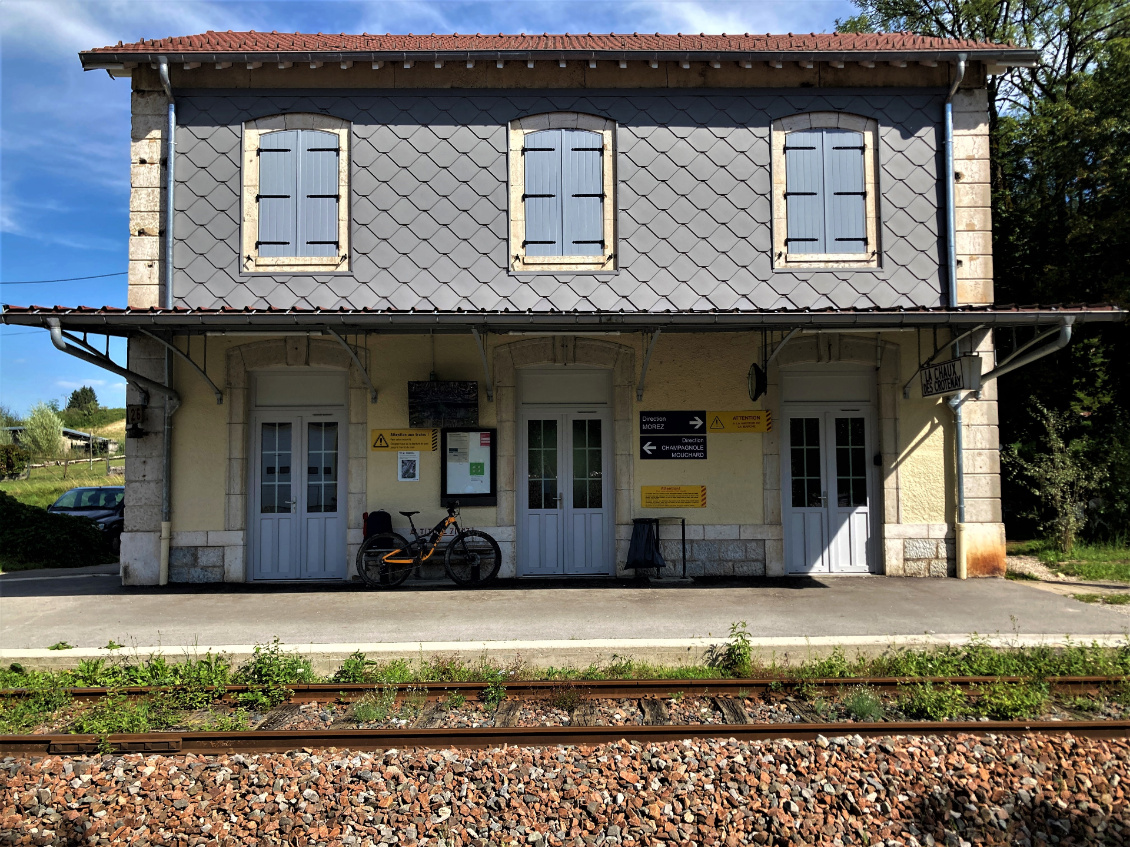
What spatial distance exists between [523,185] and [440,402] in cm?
321

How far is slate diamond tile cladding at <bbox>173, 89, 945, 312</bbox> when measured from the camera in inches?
382

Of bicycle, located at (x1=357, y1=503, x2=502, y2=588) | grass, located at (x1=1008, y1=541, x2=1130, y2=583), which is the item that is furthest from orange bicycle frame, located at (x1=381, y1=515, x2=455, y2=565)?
grass, located at (x1=1008, y1=541, x2=1130, y2=583)

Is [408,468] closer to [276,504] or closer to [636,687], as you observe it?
[276,504]

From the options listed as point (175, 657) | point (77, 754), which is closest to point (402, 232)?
point (175, 657)

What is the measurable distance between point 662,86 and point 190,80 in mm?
6484

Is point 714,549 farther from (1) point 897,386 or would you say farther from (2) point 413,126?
(2) point 413,126

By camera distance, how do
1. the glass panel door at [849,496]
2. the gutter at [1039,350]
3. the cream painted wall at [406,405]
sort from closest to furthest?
the gutter at [1039,350] < the cream painted wall at [406,405] < the glass panel door at [849,496]

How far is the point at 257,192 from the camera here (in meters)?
9.84

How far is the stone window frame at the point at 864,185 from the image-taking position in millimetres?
9820

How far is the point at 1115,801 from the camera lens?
389 centimetres

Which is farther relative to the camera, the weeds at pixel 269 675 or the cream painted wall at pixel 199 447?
the cream painted wall at pixel 199 447

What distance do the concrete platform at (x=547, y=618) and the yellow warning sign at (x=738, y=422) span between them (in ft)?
6.70

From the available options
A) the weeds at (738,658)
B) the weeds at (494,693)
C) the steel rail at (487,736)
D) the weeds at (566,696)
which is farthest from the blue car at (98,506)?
the weeds at (738,658)

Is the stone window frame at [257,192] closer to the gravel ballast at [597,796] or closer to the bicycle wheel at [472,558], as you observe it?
the bicycle wheel at [472,558]
